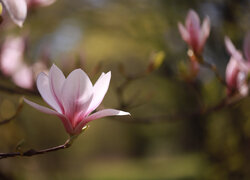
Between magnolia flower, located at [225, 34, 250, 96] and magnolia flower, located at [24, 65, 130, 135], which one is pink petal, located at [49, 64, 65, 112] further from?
magnolia flower, located at [225, 34, 250, 96]

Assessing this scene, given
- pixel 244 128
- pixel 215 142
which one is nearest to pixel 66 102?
pixel 244 128

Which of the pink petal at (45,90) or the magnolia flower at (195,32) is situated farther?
the magnolia flower at (195,32)

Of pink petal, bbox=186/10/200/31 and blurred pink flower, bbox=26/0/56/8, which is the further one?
blurred pink flower, bbox=26/0/56/8

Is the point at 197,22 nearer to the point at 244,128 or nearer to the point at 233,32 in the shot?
the point at 233,32

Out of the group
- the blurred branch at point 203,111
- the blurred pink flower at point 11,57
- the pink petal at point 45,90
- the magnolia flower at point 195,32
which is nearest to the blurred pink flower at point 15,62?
the blurred pink flower at point 11,57

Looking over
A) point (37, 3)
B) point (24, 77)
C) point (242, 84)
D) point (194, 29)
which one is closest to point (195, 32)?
point (194, 29)

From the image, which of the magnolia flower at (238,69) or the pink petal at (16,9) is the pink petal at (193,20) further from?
the pink petal at (16,9)

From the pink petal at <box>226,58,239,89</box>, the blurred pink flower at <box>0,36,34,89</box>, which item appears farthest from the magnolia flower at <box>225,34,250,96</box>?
the blurred pink flower at <box>0,36,34,89</box>
